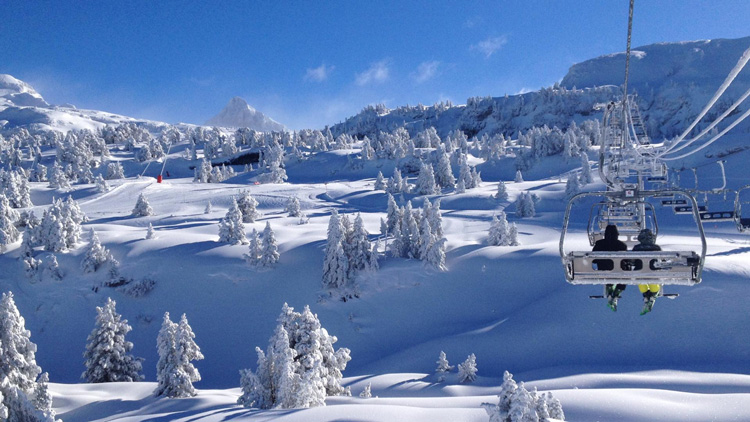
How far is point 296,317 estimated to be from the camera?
2425 cm

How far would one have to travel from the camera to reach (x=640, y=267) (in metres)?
6.14

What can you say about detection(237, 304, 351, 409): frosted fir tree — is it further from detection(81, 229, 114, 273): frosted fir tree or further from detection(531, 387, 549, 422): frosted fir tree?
detection(81, 229, 114, 273): frosted fir tree

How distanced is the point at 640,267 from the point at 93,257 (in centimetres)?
4702

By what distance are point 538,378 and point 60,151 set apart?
133 m

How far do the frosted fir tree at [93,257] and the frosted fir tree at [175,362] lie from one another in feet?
70.2

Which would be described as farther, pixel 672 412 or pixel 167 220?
pixel 167 220

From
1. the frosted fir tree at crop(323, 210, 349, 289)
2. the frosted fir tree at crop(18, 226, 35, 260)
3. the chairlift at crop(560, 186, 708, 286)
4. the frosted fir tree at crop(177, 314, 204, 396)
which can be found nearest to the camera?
the chairlift at crop(560, 186, 708, 286)

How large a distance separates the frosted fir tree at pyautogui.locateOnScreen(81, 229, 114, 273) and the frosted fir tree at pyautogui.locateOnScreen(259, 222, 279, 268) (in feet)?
50.1

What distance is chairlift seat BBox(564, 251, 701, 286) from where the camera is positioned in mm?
5996

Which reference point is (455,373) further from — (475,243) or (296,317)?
(475,243)

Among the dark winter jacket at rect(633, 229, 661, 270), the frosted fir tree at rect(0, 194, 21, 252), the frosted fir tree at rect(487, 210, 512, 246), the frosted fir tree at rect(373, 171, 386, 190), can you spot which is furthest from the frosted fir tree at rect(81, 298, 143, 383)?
the frosted fir tree at rect(373, 171, 386, 190)

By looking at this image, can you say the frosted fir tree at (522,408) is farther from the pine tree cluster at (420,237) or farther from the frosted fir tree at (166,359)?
the pine tree cluster at (420,237)

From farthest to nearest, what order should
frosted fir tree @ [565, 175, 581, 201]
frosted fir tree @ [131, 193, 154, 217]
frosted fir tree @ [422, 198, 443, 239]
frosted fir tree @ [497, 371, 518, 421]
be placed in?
frosted fir tree @ [565, 175, 581, 201], frosted fir tree @ [131, 193, 154, 217], frosted fir tree @ [422, 198, 443, 239], frosted fir tree @ [497, 371, 518, 421]

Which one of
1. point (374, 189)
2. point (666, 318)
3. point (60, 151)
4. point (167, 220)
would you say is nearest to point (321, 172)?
point (374, 189)
